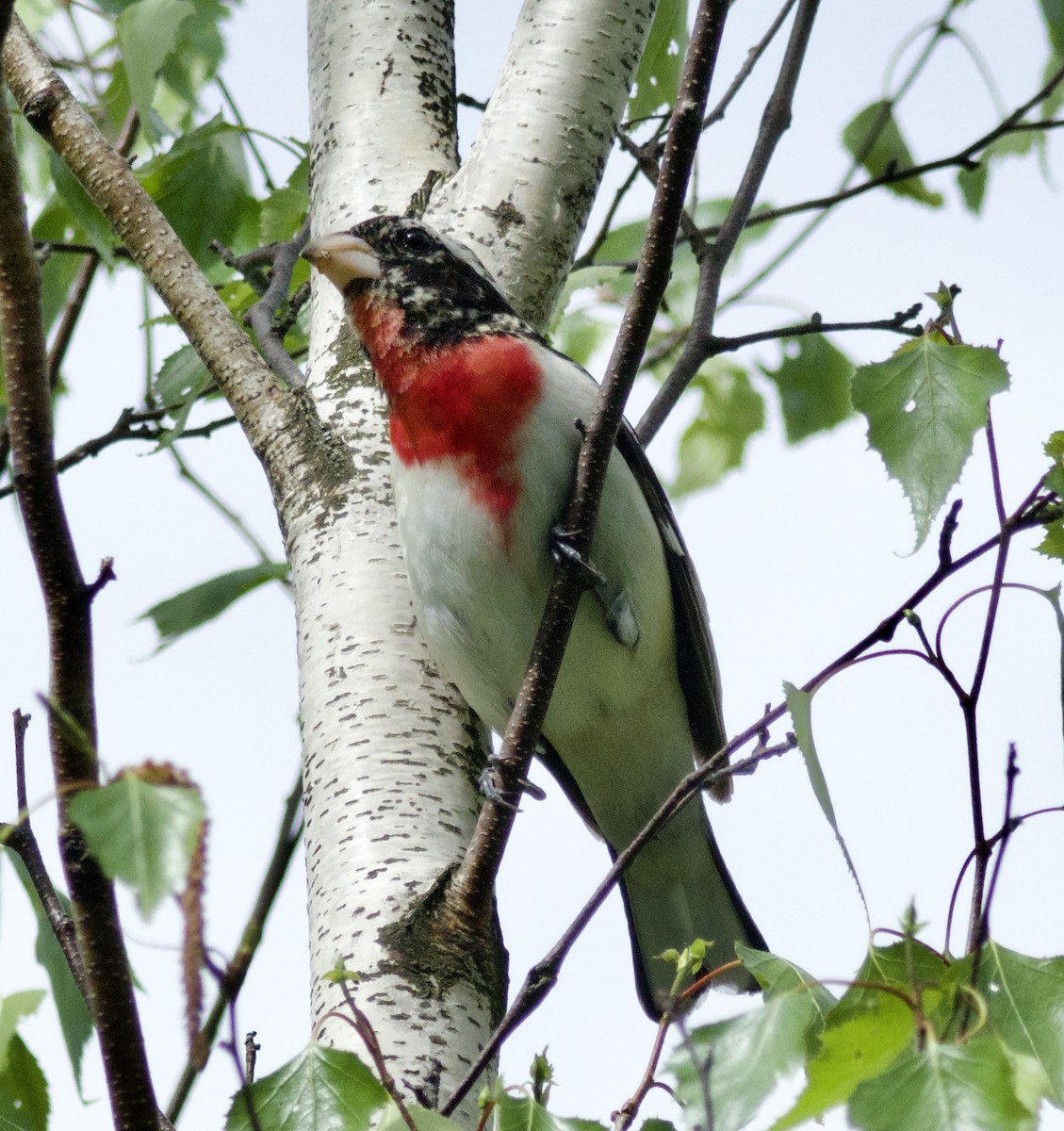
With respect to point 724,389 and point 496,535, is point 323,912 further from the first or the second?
point 724,389

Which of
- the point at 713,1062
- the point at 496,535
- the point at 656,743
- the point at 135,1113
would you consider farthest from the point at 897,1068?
the point at 656,743

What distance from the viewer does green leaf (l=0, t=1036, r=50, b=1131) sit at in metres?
2.81

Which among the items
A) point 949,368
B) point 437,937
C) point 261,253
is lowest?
point 437,937

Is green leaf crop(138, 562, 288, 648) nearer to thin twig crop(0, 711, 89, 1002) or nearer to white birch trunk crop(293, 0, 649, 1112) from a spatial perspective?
white birch trunk crop(293, 0, 649, 1112)

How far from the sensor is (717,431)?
658 cm

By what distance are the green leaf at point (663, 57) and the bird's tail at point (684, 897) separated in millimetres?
2439

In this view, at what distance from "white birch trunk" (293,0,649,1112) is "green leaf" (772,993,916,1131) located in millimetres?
1234

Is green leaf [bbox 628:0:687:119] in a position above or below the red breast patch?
above

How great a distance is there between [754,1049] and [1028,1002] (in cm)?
48

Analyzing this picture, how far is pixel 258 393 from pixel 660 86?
1954 millimetres

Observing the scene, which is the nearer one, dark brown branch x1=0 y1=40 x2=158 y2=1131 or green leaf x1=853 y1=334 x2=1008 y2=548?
dark brown branch x1=0 y1=40 x2=158 y2=1131

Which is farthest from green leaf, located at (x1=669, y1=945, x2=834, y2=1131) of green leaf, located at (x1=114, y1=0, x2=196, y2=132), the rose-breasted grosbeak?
green leaf, located at (x1=114, y1=0, x2=196, y2=132)

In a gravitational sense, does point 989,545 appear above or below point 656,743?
below

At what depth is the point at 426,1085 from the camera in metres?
2.91
